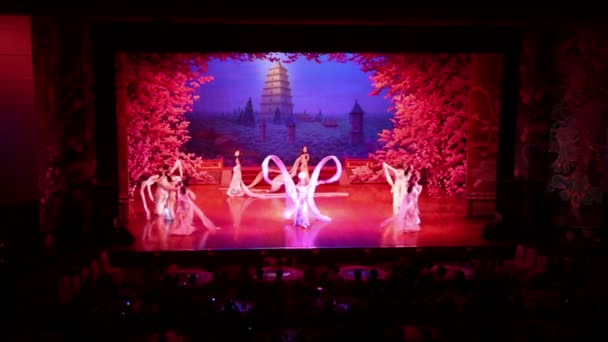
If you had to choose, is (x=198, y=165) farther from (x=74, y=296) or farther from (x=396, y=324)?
(x=396, y=324)

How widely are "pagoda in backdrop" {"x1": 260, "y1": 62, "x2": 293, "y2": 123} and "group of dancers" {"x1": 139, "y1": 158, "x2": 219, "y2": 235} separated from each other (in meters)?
8.42

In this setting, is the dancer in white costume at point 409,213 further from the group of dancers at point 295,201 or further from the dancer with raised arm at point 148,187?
the dancer with raised arm at point 148,187

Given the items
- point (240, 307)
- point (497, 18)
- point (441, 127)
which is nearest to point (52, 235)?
point (240, 307)

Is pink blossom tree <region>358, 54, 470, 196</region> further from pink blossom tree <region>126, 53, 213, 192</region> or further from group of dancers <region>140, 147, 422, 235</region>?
pink blossom tree <region>126, 53, 213, 192</region>

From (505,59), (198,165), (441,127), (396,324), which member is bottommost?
(396,324)

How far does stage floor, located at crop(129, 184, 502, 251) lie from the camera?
9.46 metres

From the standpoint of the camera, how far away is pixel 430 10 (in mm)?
8680

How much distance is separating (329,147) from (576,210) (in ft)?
35.0

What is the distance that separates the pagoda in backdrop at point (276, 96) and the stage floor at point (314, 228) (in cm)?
643

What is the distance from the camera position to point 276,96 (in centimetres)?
1973

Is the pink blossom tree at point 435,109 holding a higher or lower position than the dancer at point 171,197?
higher

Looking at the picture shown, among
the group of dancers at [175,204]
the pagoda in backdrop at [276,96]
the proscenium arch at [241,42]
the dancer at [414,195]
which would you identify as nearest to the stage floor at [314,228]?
the group of dancers at [175,204]

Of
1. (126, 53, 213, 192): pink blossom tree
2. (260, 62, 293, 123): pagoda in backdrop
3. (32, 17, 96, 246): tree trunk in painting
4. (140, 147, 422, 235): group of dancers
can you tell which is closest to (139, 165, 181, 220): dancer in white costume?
(140, 147, 422, 235): group of dancers

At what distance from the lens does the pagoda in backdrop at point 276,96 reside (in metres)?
19.5
